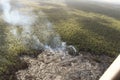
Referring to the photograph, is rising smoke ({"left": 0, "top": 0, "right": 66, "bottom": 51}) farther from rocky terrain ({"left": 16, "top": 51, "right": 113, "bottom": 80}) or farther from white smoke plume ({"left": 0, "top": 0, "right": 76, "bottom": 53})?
rocky terrain ({"left": 16, "top": 51, "right": 113, "bottom": 80})

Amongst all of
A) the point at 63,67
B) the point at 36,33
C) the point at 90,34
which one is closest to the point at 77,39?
the point at 90,34

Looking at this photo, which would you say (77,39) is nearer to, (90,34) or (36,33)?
(90,34)

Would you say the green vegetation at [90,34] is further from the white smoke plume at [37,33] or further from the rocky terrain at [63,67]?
the rocky terrain at [63,67]

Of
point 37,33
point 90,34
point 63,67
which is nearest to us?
point 63,67

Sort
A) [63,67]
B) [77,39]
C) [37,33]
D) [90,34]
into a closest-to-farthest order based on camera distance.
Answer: [63,67] < [77,39] < [37,33] < [90,34]

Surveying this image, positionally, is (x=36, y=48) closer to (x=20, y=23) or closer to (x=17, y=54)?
(x=17, y=54)

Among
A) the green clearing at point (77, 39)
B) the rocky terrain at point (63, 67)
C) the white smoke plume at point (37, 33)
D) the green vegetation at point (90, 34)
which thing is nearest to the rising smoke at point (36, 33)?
the white smoke plume at point (37, 33)

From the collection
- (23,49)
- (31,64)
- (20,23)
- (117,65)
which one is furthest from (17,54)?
(117,65)
